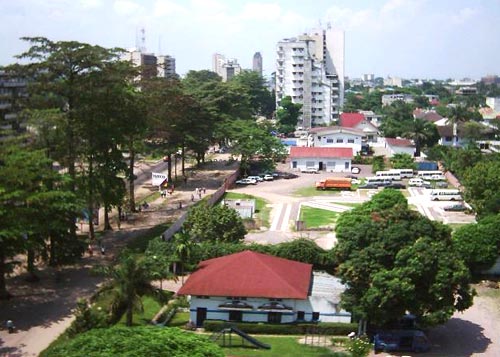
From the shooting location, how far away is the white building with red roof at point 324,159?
6700 cm

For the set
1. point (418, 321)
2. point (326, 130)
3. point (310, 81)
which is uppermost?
point (310, 81)

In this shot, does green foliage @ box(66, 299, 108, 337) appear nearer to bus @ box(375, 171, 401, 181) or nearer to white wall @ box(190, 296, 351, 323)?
white wall @ box(190, 296, 351, 323)

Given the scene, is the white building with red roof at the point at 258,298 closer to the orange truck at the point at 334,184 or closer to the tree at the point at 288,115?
the orange truck at the point at 334,184

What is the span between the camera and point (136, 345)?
17250 millimetres

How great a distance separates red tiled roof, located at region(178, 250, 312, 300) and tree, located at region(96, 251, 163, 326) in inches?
114

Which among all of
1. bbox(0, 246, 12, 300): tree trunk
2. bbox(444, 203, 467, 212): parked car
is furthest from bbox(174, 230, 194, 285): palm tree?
bbox(444, 203, 467, 212): parked car

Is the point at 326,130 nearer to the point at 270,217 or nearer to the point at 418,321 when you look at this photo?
the point at 270,217

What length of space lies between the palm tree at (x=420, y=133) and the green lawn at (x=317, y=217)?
30887 millimetres

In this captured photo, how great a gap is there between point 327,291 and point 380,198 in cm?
1024

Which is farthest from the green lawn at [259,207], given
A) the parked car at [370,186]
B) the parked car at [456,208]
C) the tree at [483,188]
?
the tree at [483,188]

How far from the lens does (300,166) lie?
67625 mm

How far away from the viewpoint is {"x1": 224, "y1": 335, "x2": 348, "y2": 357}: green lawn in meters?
23.9

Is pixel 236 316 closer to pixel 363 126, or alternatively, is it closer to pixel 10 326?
pixel 10 326

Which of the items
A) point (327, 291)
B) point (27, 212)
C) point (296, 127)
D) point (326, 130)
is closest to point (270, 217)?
point (327, 291)
